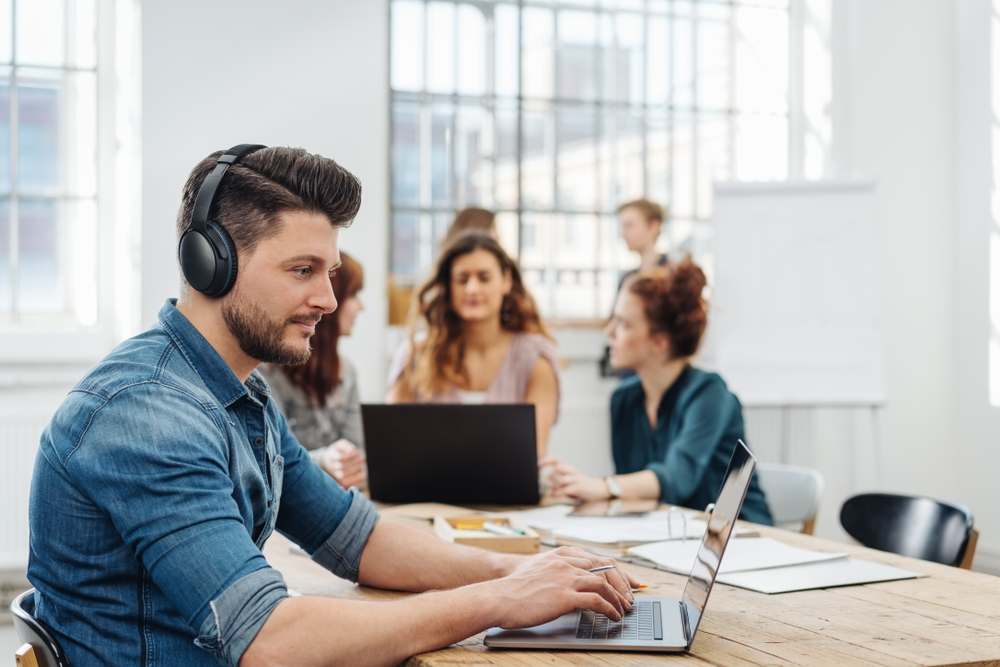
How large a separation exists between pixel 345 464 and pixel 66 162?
2.79 metres

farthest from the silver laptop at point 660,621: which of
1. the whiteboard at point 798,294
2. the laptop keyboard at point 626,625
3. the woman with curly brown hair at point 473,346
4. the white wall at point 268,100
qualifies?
the white wall at point 268,100

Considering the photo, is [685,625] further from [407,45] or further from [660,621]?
[407,45]

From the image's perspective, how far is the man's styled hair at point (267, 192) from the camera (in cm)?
122

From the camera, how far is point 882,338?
4.14 m

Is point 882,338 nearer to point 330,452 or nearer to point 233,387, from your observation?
point 330,452

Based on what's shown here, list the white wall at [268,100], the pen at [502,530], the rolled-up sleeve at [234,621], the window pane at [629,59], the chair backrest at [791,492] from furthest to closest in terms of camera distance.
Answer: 1. the window pane at [629,59]
2. the white wall at [268,100]
3. the chair backrest at [791,492]
4. the pen at [502,530]
5. the rolled-up sleeve at [234,621]

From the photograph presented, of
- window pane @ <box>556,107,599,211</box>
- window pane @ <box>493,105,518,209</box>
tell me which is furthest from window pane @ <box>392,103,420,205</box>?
window pane @ <box>556,107,599,211</box>

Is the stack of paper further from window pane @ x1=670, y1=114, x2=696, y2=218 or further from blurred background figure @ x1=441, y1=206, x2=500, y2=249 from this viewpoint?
window pane @ x1=670, y1=114, x2=696, y2=218

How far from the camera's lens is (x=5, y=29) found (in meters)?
4.24

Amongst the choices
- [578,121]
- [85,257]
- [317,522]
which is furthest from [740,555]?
[85,257]

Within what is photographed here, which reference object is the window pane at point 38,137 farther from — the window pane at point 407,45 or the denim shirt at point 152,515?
the denim shirt at point 152,515

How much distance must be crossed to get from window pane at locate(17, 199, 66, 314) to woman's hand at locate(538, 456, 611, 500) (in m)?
3.02

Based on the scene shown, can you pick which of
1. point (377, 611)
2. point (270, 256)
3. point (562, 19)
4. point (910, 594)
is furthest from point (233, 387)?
point (562, 19)

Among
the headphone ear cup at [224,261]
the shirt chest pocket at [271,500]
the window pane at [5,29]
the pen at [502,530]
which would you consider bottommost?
the pen at [502,530]
